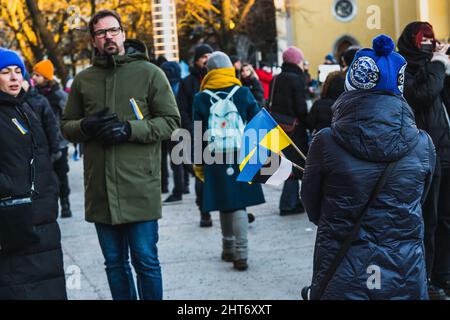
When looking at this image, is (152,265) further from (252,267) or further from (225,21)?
(225,21)

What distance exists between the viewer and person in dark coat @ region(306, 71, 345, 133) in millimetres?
7570

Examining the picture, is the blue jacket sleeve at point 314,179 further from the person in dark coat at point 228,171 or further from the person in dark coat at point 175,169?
the person in dark coat at point 175,169

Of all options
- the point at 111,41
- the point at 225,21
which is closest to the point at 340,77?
the point at 111,41

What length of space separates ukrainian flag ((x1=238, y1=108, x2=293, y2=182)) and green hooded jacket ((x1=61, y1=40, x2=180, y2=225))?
2.55 feet

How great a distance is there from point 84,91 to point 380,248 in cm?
240

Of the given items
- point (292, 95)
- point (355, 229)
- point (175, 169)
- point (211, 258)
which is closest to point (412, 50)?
point (355, 229)

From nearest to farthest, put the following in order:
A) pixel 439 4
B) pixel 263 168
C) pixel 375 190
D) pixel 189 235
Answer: pixel 375 190 < pixel 263 168 < pixel 189 235 < pixel 439 4

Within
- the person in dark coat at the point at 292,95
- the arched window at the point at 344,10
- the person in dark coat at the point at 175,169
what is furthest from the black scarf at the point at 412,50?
the arched window at the point at 344,10

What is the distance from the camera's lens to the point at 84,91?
5.52 m

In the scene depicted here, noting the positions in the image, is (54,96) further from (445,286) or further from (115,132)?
(445,286)

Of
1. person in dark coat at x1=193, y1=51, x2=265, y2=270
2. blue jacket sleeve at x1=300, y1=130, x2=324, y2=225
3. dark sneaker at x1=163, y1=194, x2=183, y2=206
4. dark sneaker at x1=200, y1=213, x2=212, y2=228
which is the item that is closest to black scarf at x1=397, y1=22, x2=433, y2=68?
person in dark coat at x1=193, y1=51, x2=265, y2=270

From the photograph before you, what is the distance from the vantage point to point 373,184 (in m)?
3.80

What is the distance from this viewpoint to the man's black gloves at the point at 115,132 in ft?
17.3

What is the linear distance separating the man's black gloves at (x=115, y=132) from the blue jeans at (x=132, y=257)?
535 millimetres
